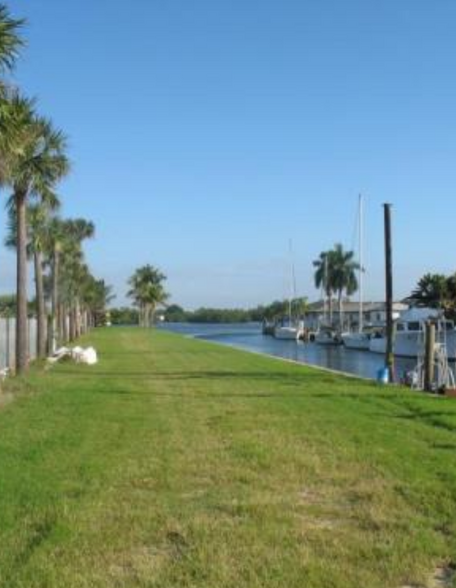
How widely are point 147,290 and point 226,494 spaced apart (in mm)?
136683

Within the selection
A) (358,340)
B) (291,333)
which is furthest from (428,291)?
(291,333)

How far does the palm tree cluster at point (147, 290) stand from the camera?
477ft

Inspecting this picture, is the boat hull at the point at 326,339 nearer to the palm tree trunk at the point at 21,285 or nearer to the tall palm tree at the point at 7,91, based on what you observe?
the palm tree trunk at the point at 21,285

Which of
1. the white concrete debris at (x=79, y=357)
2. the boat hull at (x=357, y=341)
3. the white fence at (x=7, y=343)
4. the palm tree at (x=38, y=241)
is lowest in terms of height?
the boat hull at (x=357, y=341)

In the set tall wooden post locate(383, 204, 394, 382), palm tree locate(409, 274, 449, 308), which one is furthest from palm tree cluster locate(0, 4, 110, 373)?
palm tree locate(409, 274, 449, 308)

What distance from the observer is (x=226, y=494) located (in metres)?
8.90

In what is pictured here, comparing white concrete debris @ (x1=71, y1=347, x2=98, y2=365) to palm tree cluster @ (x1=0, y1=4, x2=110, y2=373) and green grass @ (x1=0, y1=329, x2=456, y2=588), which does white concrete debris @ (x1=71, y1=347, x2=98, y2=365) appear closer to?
palm tree cluster @ (x1=0, y1=4, x2=110, y2=373)

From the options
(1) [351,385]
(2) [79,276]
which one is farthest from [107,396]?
(2) [79,276]

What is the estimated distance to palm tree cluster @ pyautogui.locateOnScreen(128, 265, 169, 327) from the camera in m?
146

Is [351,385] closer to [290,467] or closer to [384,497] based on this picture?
[290,467]

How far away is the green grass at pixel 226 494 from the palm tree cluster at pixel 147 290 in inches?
5050

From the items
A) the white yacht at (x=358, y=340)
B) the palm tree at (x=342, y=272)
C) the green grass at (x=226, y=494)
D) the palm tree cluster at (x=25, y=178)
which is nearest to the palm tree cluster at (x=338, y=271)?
the palm tree at (x=342, y=272)

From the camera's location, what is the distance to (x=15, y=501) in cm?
855

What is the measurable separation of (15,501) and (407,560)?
12.2 ft
